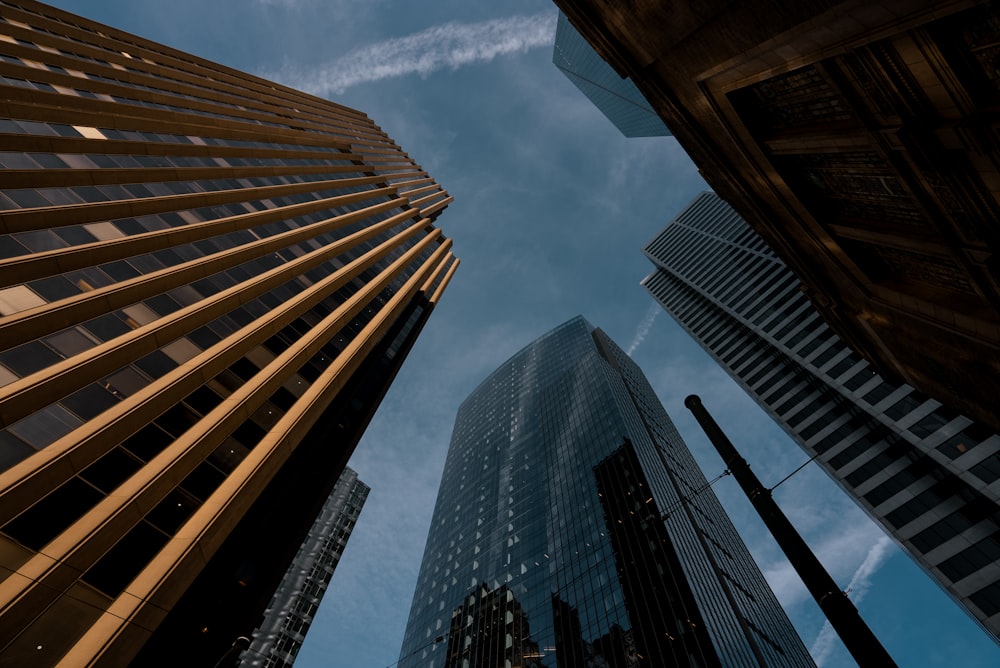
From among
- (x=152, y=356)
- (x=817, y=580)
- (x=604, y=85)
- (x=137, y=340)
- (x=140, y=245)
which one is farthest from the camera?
(x=604, y=85)

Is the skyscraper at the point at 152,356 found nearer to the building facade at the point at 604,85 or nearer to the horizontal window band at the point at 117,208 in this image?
the horizontal window band at the point at 117,208

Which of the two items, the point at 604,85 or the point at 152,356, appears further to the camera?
the point at 604,85

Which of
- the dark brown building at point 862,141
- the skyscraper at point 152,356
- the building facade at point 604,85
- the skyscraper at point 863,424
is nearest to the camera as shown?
the dark brown building at point 862,141

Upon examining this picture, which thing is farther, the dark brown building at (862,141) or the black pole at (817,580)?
the black pole at (817,580)

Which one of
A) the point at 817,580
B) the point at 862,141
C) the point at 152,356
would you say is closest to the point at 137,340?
the point at 152,356

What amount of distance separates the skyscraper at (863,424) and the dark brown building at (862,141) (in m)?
18.9

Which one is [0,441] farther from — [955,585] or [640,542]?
[955,585]

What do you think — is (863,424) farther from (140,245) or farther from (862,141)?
(140,245)

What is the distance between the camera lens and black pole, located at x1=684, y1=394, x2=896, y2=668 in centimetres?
1085

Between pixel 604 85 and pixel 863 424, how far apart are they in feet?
267

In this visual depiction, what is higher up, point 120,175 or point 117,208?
point 120,175

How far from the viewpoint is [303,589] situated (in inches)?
2758

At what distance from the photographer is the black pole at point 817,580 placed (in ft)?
35.6

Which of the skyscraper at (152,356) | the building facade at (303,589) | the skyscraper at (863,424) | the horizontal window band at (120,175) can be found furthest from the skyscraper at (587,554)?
the horizontal window band at (120,175)
